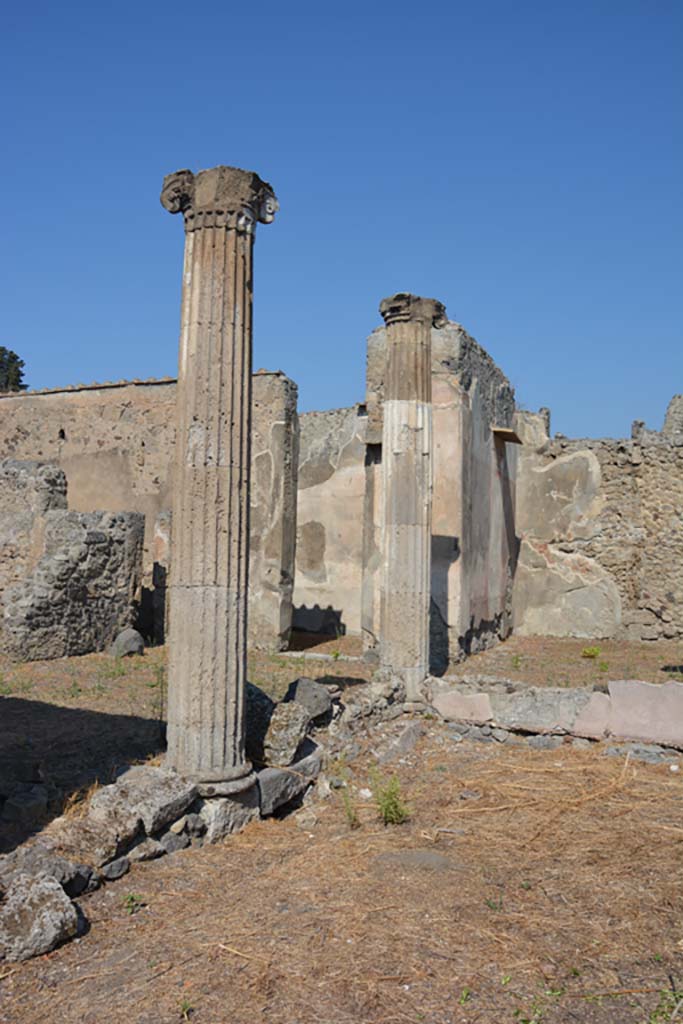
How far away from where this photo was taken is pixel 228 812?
494cm

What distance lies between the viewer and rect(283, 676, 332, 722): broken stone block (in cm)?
651

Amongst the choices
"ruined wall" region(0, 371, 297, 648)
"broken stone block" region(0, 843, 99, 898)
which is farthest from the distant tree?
"broken stone block" region(0, 843, 99, 898)

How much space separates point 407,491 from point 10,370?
26.8 m

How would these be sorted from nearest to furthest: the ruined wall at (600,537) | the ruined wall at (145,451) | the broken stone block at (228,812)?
1. the broken stone block at (228,812)
2. the ruined wall at (145,451)
3. the ruined wall at (600,537)

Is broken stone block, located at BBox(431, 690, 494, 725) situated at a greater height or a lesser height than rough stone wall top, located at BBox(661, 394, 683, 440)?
lesser

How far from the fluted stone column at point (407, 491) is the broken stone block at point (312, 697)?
5.06 feet

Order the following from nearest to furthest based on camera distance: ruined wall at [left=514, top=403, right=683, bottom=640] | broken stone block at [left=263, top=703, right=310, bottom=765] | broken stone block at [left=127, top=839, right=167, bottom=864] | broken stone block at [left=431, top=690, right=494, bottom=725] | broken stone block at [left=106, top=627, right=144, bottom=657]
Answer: broken stone block at [left=127, top=839, right=167, bottom=864] → broken stone block at [left=263, top=703, right=310, bottom=765] → broken stone block at [left=431, top=690, right=494, bottom=725] → broken stone block at [left=106, top=627, right=144, bottom=657] → ruined wall at [left=514, top=403, right=683, bottom=640]

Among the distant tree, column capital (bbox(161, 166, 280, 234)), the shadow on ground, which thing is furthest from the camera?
the distant tree

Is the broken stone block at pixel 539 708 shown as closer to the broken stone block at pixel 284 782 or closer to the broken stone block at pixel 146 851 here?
the broken stone block at pixel 284 782

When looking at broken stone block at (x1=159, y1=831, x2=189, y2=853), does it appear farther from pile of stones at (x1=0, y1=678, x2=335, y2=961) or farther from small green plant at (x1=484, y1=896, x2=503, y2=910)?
small green plant at (x1=484, y1=896, x2=503, y2=910)

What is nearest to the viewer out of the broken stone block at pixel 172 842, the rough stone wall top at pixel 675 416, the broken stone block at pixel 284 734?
the broken stone block at pixel 172 842

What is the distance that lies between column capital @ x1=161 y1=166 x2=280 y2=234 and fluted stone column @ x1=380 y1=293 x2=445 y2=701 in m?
3.25

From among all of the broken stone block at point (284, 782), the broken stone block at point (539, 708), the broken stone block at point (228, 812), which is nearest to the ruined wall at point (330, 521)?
the broken stone block at point (539, 708)

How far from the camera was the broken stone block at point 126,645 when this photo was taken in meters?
11.4
